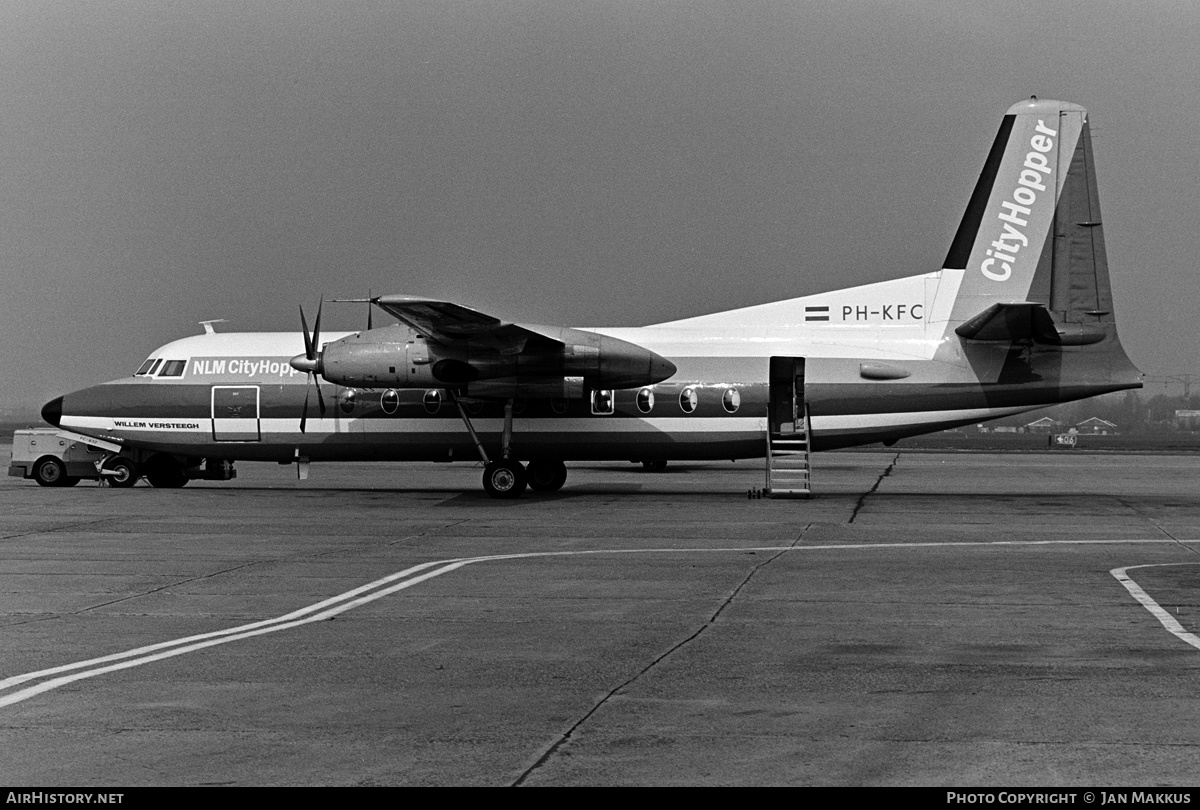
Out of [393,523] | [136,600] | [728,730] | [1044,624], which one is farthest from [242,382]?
[728,730]

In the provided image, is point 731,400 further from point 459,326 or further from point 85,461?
point 85,461

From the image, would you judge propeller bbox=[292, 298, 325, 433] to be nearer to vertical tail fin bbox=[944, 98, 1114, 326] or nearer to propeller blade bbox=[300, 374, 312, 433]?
propeller blade bbox=[300, 374, 312, 433]

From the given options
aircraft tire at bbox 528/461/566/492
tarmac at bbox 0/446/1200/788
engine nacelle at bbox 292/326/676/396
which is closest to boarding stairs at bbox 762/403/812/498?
engine nacelle at bbox 292/326/676/396

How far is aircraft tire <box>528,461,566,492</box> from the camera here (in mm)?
30844

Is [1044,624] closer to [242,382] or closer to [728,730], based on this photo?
[728,730]

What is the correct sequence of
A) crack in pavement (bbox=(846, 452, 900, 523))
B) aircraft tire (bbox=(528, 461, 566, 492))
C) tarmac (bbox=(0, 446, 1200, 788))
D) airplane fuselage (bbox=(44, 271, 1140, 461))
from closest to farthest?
1. tarmac (bbox=(0, 446, 1200, 788))
2. crack in pavement (bbox=(846, 452, 900, 523))
3. airplane fuselage (bbox=(44, 271, 1140, 461))
4. aircraft tire (bbox=(528, 461, 566, 492))

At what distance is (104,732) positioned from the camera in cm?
761

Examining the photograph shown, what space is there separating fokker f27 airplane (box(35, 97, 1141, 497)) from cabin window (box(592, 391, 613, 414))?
0.12 feet

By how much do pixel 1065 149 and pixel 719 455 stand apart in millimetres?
10147

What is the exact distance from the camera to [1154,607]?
12812mm

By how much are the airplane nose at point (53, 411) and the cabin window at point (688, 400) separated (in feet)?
50.9

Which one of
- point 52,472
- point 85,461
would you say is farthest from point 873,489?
point 52,472

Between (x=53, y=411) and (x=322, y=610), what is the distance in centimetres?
2162
